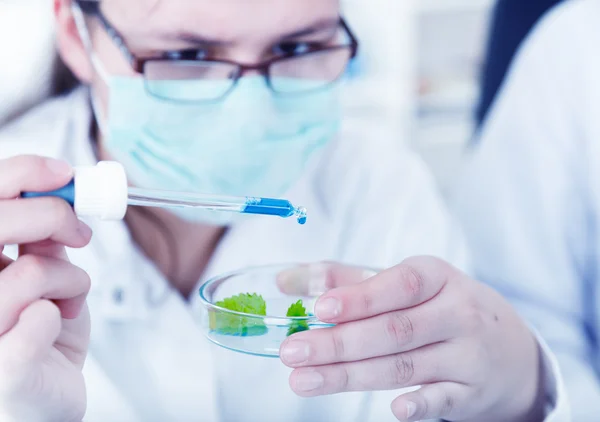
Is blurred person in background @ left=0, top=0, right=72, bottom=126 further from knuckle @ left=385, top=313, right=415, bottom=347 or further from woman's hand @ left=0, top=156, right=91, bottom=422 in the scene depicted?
knuckle @ left=385, top=313, right=415, bottom=347

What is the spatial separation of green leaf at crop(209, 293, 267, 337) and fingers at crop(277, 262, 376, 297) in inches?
2.2

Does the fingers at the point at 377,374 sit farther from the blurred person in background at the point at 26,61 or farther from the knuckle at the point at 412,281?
the blurred person in background at the point at 26,61

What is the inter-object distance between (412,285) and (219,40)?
0.36 m

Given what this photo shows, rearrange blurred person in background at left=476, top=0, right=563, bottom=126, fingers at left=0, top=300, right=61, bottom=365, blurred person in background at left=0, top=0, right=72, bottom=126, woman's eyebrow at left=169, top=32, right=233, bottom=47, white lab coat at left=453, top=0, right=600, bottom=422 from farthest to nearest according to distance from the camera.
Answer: blurred person in background at left=476, top=0, right=563, bottom=126 → white lab coat at left=453, top=0, right=600, bottom=422 → blurred person in background at left=0, top=0, right=72, bottom=126 → woman's eyebrow at left=169, top=32, right=233, bottom=47 → fingers at left=0, top=300, right=61, bottom=365

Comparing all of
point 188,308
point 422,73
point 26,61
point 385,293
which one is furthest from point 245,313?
point 422,73

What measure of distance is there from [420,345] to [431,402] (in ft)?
0.17

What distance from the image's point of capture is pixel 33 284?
0.48m

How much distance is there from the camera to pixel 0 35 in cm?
89

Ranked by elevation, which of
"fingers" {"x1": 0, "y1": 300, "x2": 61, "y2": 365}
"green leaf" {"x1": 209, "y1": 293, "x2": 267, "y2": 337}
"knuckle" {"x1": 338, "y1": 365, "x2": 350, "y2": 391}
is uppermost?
"fingers" {"x1": 0, "y1": 300, "x2": 61, "y2": 365}

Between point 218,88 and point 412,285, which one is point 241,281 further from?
point 218,88

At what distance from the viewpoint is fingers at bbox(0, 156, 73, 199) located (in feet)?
1.54

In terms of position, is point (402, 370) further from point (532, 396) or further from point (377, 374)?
point (532, 396)

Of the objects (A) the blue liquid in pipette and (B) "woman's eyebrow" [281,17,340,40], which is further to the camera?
(B) "woman's eyebrow" [281,17,340,40]

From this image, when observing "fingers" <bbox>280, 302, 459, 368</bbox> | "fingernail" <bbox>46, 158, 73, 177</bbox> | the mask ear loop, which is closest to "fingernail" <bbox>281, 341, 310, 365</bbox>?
"fingers" <bbox>280, 302, 459, 368</bbox>
